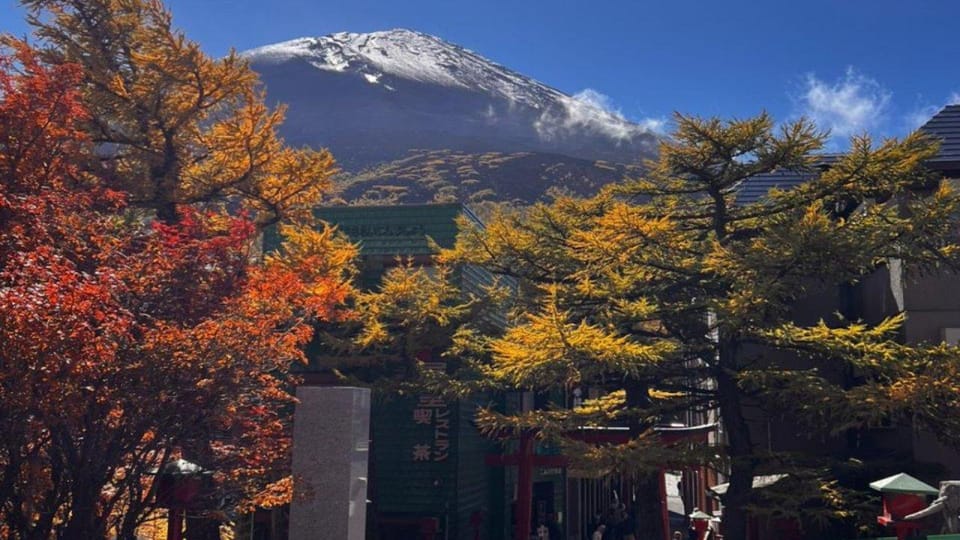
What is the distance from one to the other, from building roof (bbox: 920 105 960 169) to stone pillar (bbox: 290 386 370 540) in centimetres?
1355

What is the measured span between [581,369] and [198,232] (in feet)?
23.6

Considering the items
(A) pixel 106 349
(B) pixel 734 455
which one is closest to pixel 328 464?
(A) pixel 106 349

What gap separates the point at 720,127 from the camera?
15.2 meters

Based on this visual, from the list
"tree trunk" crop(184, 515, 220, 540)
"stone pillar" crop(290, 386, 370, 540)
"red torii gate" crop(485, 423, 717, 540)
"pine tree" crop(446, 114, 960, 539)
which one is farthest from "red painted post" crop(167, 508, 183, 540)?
"red torii gate" crop(485, 423, 717, 540)

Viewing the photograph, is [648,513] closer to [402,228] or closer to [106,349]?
[402,228]

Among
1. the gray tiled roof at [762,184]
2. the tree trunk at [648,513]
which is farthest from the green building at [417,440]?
the gray tiled roof at [762,184]

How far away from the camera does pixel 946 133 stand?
1781 cm

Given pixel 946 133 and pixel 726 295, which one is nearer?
pixel 726 295

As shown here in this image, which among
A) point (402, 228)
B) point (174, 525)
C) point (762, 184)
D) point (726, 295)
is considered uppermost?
point (762, 184)

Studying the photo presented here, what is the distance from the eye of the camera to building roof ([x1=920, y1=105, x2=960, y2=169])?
55.5 feet

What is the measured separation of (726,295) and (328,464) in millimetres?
9183

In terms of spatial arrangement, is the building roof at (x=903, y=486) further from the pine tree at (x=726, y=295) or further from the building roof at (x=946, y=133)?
the building roof at (x=946, y=133)

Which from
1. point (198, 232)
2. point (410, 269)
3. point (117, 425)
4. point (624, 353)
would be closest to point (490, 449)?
point (410, 269)

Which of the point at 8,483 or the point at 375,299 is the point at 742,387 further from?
the point at 8,483
